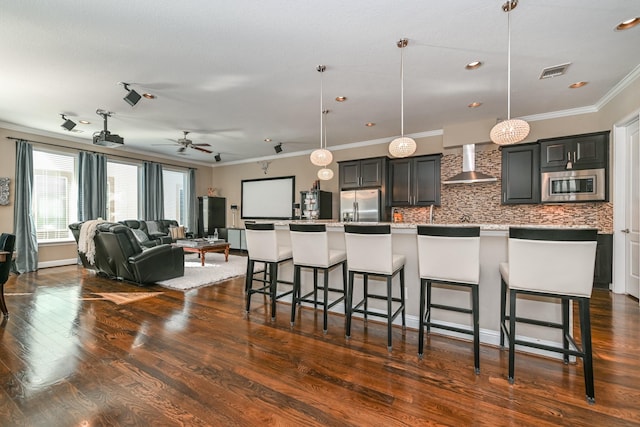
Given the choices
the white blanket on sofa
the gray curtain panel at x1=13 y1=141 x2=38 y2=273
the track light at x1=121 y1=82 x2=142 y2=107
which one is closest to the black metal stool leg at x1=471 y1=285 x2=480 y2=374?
the track light at x1=121 y1=82 x2=142 y2=107

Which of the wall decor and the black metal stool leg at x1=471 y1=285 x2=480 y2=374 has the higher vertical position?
the wall decor

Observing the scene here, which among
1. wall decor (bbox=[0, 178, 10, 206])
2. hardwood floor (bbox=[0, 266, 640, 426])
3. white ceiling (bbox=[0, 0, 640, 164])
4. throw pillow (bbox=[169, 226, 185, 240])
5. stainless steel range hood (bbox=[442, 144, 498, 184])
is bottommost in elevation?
hardwood floor (bbox=[0, 266, 640, 426])

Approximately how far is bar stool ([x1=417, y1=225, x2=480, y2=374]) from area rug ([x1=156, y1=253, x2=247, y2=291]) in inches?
144

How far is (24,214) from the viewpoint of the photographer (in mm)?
5715

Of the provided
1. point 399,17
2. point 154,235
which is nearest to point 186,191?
point 154,235

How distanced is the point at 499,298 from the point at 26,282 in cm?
698

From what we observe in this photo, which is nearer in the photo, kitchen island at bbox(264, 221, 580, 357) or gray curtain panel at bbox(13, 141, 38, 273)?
kitchen island at bbox(264, 221, 580, 357)

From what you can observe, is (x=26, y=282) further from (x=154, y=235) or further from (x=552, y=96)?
(x=552, y=96)

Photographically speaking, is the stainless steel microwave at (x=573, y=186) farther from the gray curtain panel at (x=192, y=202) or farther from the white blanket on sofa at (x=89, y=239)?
the gray curtain panel at (x=192, y=202)

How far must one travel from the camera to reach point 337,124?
5578mm

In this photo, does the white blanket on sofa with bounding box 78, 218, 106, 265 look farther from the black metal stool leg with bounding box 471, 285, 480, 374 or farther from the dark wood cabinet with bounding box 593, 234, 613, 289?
the dark wood cabinet with bounding box 593, 234, 613, 289

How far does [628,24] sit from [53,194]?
947cm

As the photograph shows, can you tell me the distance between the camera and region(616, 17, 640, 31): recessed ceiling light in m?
2.53

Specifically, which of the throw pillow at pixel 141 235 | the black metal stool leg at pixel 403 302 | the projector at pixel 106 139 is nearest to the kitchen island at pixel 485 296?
the black metal stool leg at pixel 403 302
